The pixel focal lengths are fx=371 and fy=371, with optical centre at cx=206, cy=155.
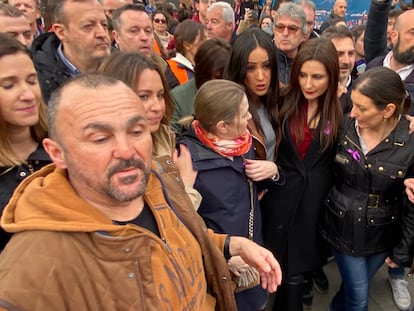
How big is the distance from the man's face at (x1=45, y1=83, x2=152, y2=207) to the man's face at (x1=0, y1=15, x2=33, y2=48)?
2136mm

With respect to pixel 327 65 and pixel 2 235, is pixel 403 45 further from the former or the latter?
pixel 2 235

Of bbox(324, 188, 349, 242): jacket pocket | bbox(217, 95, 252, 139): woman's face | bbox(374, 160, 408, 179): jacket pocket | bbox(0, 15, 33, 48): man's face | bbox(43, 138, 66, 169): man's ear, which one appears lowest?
bbox(324, 188, 349, 242): jacket pocket

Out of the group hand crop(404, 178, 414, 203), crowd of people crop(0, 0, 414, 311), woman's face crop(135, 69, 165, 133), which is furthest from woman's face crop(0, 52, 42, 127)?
hand crop(404, 178, 414, 203)

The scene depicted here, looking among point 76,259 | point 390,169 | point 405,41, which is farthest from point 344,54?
point 76,259

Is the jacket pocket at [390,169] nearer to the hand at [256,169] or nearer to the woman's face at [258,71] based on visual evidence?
the hand at [256,169]

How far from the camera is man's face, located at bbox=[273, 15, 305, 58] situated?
358 centimetres

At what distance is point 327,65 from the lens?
2426 millimetres

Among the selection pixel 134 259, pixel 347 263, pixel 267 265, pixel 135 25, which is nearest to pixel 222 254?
pixel 267 265

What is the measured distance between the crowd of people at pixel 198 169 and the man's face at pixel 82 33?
1 cm

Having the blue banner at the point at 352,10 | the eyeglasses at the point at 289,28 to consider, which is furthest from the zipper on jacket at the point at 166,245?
the blue banner at the point at 352,10

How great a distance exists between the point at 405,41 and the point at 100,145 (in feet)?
9.64

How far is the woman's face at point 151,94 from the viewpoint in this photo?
193cm

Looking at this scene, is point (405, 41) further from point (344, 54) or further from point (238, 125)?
point (238, 125)

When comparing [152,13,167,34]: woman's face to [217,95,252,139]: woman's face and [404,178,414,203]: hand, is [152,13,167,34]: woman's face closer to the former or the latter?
[217,95,252,139]: woman's face
